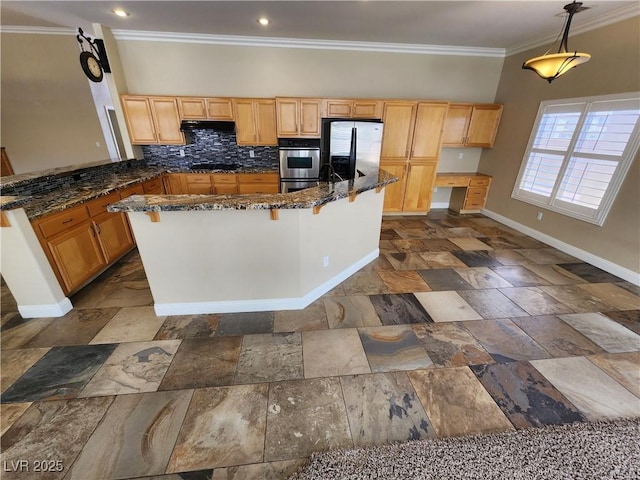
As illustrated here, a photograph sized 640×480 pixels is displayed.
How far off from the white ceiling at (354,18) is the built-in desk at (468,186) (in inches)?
84.3

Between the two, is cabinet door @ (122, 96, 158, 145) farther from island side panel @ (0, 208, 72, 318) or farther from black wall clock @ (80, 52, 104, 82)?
island side panel @ (0, 208, 72, 318)

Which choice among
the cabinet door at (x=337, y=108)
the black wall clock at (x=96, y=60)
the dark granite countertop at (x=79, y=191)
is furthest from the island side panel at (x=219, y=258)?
the black wall clock at (x=96, y=60)

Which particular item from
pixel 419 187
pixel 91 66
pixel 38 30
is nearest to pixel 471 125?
pixel 419 187

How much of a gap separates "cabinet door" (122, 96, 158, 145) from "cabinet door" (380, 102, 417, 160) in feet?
13.0

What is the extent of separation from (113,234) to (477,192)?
603cm

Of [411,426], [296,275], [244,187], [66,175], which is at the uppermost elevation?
[66,175]

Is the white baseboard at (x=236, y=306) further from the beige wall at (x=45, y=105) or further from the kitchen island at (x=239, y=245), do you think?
the beige wall at (x=45, y=105)

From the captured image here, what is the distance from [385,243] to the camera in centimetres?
389

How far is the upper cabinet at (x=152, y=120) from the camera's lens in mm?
4191

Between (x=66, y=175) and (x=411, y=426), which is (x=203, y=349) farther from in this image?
(x=66, y=175)

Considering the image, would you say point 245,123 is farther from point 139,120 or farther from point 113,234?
point 113,234

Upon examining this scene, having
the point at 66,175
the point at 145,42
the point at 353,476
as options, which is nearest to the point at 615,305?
the point at 353,476

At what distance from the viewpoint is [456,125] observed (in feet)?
15.6

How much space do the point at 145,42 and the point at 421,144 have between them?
4.90 m
